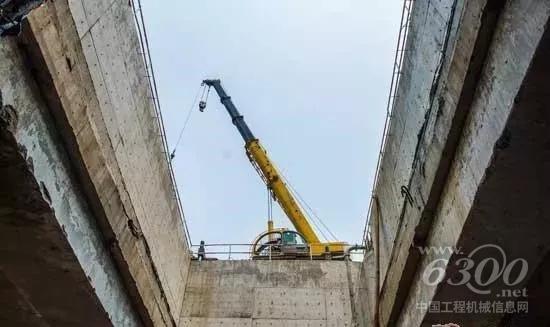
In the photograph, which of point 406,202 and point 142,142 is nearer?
point 406,202

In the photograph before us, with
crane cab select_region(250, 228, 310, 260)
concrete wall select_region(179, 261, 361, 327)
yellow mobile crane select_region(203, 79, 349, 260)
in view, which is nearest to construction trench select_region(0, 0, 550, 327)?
concrete wall select_region(179, 261, 361, 327)

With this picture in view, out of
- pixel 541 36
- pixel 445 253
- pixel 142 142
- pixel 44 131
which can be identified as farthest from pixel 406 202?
pixel 44 131

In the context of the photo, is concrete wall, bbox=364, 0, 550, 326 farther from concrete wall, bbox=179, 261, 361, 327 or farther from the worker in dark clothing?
the worker in dark clothing

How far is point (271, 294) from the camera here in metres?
10.8

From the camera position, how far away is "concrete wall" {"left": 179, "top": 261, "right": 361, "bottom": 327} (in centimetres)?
1031

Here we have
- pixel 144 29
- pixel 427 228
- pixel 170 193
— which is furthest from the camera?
pixel 170 193

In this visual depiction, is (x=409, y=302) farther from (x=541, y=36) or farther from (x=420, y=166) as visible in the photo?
(x=541, y=36)

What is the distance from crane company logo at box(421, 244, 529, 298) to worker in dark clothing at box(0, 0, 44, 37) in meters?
5.02

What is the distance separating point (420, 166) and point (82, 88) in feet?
14.1

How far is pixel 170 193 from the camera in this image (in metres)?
9.53

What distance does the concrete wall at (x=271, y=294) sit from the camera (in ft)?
33.8

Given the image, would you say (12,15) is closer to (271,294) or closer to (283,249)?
(271,294)

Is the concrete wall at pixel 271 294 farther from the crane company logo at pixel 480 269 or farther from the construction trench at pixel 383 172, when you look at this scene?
the crane company logo at pixel 480 269

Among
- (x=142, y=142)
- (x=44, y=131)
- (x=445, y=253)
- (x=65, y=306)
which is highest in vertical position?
(x=142, y=142)
